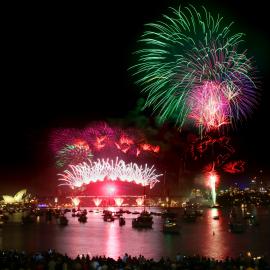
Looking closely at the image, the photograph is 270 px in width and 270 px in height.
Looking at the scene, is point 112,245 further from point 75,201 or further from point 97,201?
point 97,201

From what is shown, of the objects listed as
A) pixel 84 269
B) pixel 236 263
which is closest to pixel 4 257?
pixel 84 269

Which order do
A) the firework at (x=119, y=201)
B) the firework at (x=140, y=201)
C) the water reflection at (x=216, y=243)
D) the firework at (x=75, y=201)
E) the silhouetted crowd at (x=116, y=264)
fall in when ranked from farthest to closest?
1. the firework at (x=119, y=201)
2. the firework at (x=140, y=201)
3. the firework at (x=75, y=201)
4. the water reflection at (x=216, y=243)
5. the silhouetted crowd at (x=116, y=264)

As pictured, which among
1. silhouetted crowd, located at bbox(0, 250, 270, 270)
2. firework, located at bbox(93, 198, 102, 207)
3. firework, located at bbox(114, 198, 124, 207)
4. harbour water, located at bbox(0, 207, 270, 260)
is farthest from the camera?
firework, located at bbox(114, 198, 124, 207)

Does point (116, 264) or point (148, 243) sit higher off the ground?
point (116, 264)

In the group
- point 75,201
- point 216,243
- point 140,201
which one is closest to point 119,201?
point 140,201

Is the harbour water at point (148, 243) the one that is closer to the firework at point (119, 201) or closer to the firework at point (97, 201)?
the firework at point (97, 201)

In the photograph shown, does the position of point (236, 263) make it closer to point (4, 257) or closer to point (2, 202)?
point (4, 257)

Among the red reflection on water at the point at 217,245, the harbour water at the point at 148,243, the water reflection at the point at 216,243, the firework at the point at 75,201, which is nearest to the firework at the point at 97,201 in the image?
the firework at the point at 75,201

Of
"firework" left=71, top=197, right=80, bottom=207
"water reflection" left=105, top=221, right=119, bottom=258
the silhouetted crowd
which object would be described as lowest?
"water reflection" left=105, top=221, right=119, bottom=258

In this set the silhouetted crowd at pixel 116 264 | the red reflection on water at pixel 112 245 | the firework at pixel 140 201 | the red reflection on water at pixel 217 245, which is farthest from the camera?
the firework at pixel 140 201

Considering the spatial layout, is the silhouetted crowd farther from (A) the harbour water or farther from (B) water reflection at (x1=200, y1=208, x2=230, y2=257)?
(B) water reflection at (x1=200, y1=208, x2=230, y2=257)

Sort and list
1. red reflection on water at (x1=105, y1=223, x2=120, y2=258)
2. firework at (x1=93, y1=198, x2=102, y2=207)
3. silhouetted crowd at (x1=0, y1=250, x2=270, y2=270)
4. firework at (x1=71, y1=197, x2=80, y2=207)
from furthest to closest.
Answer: firework at (x1=93, y1=198, x2=102, y2=207), firework at (x1=71, y1=197, x2=80, y2=207), red reflection on water at (x1=105, y1=223, x2=120, y2=258), silhouetted crowd at (x1=0, y1=250, x2=270, y2=270)

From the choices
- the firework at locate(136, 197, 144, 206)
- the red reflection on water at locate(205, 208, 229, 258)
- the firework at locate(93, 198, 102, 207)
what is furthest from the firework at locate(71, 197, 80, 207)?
the red reflection on water at locate(205, 208, 229, 258)

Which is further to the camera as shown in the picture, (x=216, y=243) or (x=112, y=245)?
(x=216, y=243)
